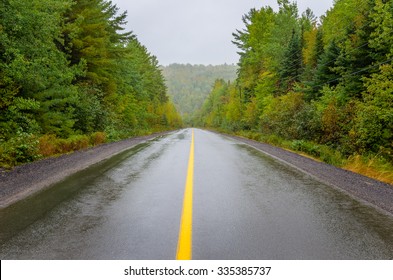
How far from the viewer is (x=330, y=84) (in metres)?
26.6

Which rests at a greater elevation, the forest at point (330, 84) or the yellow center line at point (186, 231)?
the forest at point (330, 84)

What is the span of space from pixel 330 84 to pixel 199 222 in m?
25.7

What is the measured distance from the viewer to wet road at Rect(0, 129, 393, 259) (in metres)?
3.56

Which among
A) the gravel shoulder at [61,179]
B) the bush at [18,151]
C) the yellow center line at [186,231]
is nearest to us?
the yellow center line at [186,231]

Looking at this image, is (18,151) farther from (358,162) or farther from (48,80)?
(358,162)

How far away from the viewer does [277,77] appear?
37656 mm

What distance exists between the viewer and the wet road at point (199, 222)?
356 cm

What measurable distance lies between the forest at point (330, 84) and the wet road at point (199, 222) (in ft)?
17.9

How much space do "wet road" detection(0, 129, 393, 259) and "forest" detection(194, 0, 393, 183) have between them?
546cm

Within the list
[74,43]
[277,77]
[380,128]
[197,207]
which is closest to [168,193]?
[197,207]

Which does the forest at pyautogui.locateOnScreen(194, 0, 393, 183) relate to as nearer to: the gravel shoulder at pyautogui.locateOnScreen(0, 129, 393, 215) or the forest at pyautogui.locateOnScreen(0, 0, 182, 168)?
the gravel shoulder at pyautogui.locateOnScreen(0, 129, 393, 215)

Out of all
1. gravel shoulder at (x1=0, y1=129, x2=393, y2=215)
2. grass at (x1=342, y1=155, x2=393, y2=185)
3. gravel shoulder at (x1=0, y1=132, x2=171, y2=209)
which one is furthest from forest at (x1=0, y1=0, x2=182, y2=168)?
grass at (x1=342, y1=155, x2=393, y2=185)

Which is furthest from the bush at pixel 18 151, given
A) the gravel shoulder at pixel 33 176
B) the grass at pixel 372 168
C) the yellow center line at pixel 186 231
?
the grass at pixel 372 168

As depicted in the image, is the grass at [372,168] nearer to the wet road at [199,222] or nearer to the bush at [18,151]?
the wet road at [199,222]
